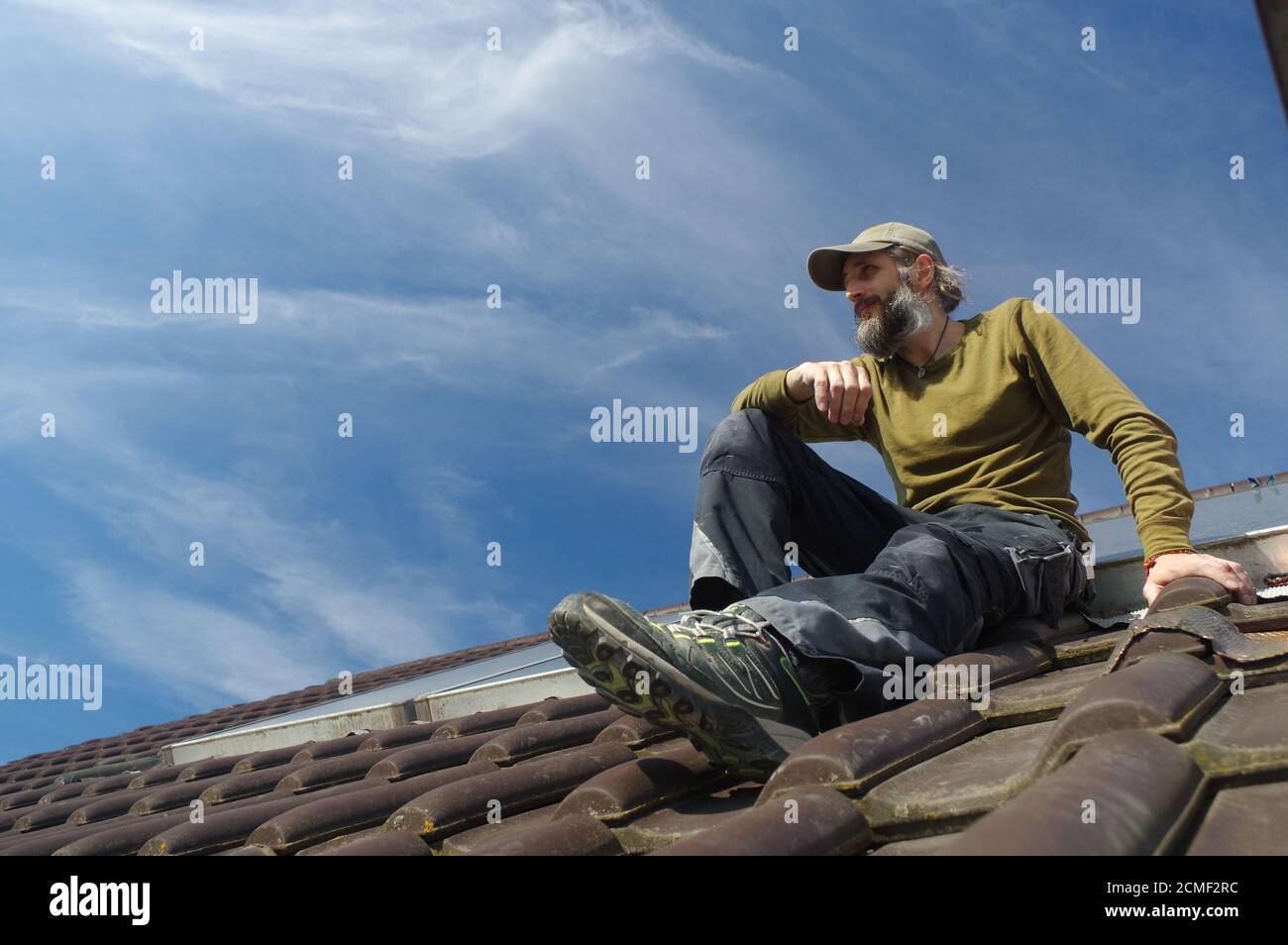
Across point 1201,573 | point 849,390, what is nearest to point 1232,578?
point 1201,573

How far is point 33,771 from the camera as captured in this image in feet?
19.1

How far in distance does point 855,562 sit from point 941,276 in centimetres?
109

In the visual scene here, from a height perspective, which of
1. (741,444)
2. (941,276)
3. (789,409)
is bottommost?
(741,444)

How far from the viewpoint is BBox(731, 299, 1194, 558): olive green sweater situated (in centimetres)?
266

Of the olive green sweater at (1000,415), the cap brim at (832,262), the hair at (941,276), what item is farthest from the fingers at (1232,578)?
the cap brim at (832,262)

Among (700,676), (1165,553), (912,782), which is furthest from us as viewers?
(1165,553)

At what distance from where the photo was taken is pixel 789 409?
2947 millimetres

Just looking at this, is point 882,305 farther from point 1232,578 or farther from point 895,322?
point 1232,578

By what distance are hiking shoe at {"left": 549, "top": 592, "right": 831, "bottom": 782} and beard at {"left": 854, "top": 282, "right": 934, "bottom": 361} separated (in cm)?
158

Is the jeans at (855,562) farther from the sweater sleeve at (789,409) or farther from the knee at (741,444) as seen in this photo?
the sweater sleeve at (789,409)

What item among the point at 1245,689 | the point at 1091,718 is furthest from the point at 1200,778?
the point at 1245,689

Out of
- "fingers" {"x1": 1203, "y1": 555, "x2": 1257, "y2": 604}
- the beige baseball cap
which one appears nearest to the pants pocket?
"fingers" {"x1": 1203, "y1": 555, "x2": 1257, "y2": 604}

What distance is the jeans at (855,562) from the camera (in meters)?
1.92

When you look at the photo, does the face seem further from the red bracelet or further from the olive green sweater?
the red bracelet
